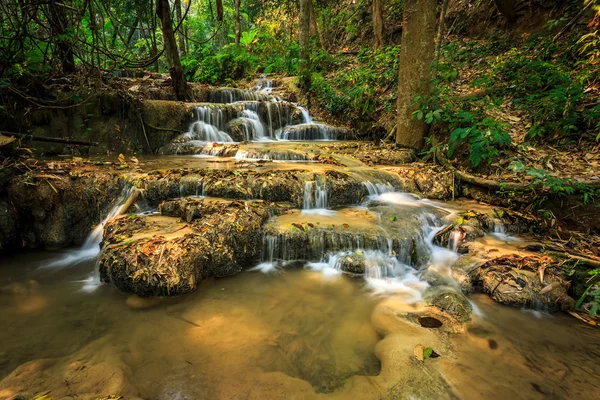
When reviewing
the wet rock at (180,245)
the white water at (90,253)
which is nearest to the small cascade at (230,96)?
A: the white water at (90,253)

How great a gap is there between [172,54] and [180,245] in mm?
6868

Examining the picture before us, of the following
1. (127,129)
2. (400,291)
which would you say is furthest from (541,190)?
(127,129)

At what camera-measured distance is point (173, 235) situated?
143 inches

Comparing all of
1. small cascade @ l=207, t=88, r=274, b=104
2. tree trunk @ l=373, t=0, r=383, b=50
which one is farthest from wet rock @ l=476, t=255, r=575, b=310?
tree trunk @ l=373, t=0, r=383, b=50

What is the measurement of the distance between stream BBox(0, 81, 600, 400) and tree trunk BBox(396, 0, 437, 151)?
7.69 feet

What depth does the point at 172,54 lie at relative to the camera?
8086 millimetres

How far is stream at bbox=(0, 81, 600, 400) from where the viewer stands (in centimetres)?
226

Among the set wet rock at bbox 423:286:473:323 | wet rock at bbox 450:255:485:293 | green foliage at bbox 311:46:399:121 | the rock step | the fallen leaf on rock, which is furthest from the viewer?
green foliage at bbox 311:46:399:121

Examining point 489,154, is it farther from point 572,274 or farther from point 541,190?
point 572,274

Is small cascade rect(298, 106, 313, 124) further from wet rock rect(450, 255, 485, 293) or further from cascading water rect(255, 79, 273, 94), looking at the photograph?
wet rock rect(450, 255, 485, 293)

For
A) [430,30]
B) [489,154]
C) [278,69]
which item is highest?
[278,69]

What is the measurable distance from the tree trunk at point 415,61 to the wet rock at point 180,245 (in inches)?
171

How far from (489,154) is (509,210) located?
97 cm

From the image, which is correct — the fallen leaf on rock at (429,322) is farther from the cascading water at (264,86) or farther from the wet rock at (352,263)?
the cascading water at (264,86)
